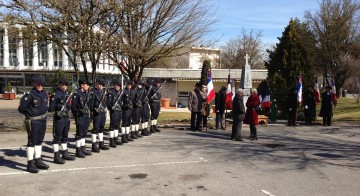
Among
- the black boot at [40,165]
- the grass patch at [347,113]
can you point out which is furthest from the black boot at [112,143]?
the grass patch at [347,113]

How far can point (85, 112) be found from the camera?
8.73 m

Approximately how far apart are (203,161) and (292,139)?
15.7ft

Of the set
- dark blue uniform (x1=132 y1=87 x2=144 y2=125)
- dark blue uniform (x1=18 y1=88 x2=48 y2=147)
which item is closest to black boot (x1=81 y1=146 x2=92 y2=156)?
dark blue uniform (x1=18 y1=88 x2=48 y2=147)

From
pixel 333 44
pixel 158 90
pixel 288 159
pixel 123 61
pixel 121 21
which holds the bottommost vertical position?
pixel 288 159

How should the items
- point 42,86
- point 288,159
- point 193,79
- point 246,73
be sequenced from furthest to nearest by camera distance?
point 193,79, point 246,73, point 288,159, point 42,86

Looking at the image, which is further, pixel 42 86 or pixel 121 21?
pixel 121 21

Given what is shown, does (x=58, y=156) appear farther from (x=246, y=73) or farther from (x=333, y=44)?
(x=333, y=44)

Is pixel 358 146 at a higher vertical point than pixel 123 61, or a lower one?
lower

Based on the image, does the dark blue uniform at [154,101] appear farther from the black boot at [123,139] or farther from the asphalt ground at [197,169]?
the black boot at [123,139]

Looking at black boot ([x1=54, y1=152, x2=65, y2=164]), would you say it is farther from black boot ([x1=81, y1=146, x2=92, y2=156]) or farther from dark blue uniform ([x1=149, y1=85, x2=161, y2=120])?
dark blue uniform ([x1=149, y1=85, x2=161, y2=120])

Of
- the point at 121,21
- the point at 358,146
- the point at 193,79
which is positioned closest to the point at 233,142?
the point at 358,146

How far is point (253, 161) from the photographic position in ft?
28.1

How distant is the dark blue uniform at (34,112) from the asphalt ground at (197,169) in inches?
29.1

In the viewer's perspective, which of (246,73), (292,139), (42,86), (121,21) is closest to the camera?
(42,86)
